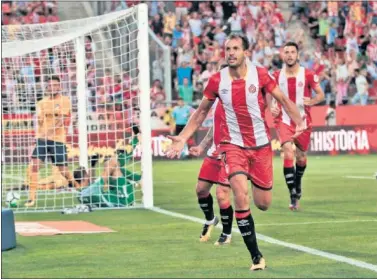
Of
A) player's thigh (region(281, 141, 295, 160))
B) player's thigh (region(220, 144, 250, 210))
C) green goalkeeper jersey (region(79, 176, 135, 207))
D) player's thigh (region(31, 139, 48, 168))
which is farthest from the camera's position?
player's thigh (region(31, 139, 48, 168))

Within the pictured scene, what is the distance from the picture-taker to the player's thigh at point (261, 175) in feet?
33.2

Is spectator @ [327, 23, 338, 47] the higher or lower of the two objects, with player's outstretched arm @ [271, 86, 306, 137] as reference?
higher

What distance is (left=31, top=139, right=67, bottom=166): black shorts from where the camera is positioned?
17641 millimetres

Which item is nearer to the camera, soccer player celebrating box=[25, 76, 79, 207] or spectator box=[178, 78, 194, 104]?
soccer player celebrating box=[25, 76, 79, 207]

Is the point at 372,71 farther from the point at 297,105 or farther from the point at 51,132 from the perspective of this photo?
the point at 297,105

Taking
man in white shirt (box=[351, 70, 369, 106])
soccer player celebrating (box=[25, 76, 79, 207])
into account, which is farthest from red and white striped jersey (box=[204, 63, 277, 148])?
man in white shirt (box=[351, 70, 369, 106])

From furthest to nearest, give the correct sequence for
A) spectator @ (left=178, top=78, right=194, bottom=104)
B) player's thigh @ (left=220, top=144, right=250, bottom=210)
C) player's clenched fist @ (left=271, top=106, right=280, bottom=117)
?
1. spectator @ (left=178, top=78, right=194, bottom=104)
2. player's clenched fist @ (left=271, top=106, right=280, bottom=117)
3. player's thigh @ (left=220, top=144, right=250, bottom=210)

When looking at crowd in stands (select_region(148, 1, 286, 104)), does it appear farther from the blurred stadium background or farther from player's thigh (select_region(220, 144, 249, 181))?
player's thigh (select_region(220, 144, 249, 181))

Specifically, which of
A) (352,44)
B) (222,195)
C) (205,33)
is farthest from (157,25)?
(222,195)

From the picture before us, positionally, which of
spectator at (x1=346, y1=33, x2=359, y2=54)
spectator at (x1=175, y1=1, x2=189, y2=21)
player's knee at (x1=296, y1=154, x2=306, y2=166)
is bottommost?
player's knee at (x1=296, y1=154, x2=306, y2=166)

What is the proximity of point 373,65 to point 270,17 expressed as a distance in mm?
3703

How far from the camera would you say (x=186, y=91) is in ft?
111

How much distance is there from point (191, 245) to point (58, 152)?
7.05 metres

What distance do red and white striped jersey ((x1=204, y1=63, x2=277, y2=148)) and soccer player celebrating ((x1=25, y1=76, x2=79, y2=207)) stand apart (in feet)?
25.6
